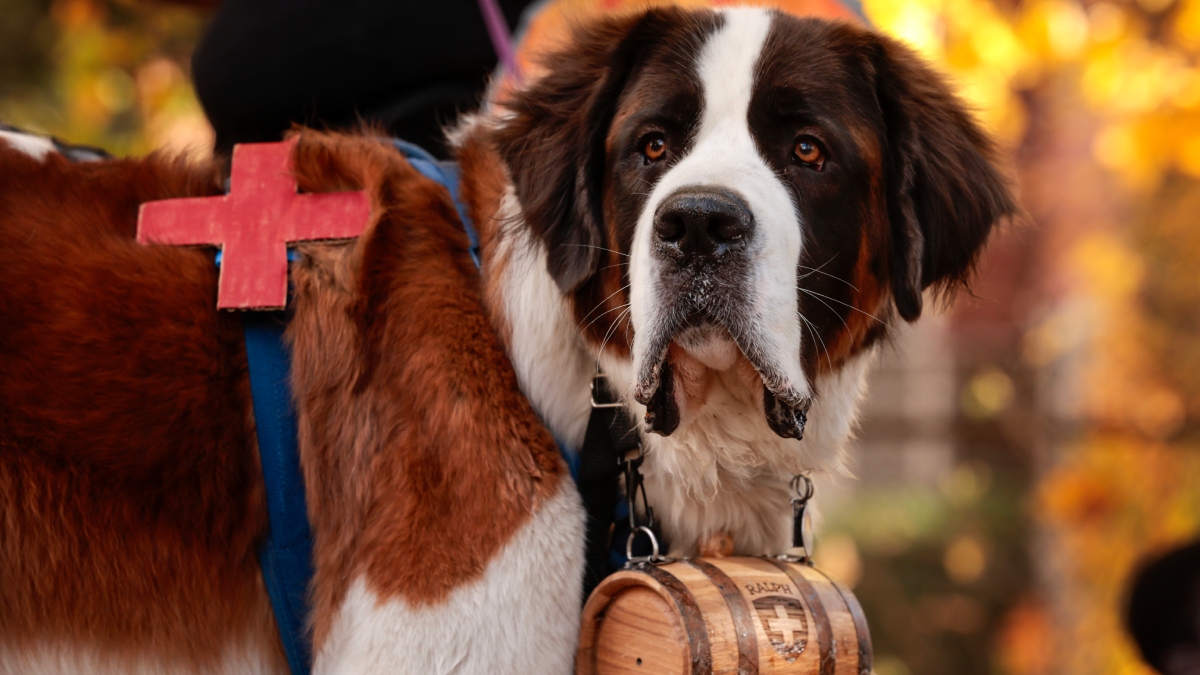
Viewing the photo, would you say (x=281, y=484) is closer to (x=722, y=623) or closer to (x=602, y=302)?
(x=602, y=302)

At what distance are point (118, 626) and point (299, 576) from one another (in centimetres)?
38

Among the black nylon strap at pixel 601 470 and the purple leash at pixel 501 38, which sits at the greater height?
the purple leash at pixel 501 38

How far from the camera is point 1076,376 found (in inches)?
279

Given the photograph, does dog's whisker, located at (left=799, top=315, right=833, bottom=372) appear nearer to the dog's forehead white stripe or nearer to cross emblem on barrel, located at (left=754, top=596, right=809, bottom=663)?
the dog's forehead white stripe

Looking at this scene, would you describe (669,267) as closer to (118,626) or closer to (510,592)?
(510,592)

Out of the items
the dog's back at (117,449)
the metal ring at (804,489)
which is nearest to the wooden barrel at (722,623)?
the metal ring at (804,489)

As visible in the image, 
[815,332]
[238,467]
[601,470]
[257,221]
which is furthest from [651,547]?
[257,221]

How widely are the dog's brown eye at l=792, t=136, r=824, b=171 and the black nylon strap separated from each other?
655 millimetres

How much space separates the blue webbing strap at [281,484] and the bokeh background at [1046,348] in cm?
379

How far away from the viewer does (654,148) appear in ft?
7.59

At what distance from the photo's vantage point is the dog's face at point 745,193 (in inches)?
81.7

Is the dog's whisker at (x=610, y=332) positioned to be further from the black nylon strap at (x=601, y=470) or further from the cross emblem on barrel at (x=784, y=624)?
the cross emblem on barrel at (x=784, y=624)

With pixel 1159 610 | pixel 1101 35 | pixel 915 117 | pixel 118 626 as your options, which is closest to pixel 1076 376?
pixel 1101 35

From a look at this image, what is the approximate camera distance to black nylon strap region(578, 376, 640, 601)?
91.5 inches
